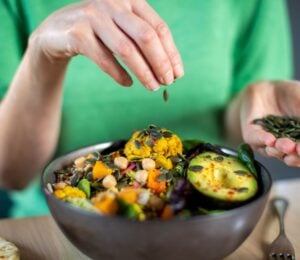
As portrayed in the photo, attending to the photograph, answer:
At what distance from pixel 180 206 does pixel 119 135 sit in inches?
25.4

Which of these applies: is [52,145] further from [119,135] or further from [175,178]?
[175,178]

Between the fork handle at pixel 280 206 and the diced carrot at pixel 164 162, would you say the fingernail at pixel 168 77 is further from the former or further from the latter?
the fork handle at pixel 280 206

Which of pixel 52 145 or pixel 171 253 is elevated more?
pixel 171 253

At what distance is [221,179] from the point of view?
28.6 inches

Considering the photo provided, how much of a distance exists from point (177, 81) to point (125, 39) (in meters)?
0.51

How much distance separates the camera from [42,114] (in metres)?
1.10

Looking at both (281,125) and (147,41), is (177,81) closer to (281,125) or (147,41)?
(281,125)

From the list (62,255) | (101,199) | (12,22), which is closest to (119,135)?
(12,22)

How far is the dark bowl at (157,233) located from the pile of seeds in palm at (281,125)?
9.9 inches

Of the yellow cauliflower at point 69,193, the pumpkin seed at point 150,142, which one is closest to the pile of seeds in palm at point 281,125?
the pumpkin seed at point 150,142

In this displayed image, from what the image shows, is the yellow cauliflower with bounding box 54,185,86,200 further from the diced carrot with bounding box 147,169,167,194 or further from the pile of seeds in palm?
the pile of seeds in palm

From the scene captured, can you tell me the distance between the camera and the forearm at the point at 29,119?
102cm

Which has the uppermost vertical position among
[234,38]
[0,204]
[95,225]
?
[95,225]

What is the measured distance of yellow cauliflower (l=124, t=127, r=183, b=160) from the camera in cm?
78
